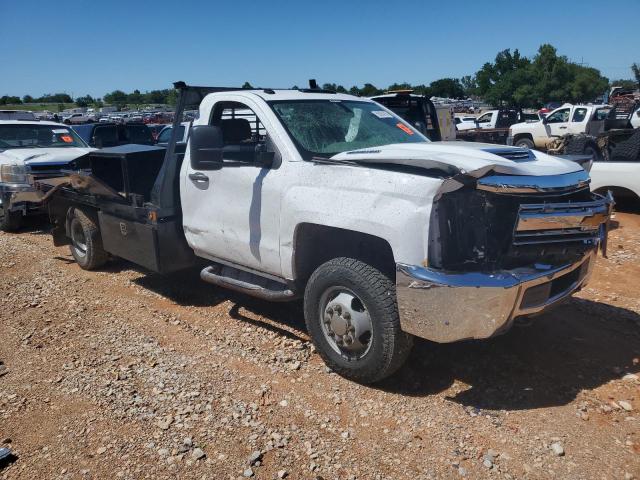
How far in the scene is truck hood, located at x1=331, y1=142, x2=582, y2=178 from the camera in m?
3.32

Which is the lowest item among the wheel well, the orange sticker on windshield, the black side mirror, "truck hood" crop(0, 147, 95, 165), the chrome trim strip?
the wheel well

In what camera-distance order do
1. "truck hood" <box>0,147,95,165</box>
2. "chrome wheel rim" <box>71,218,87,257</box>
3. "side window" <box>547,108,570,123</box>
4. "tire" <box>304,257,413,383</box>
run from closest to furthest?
"tire" <box>304,257,413,383</box> < "chrome wheel rim" <box>71,218,87,257</box> < "truck hood" <box>0,147,95,165</box> < "side window" <box>547,108,570,123</box>

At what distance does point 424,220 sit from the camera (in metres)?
3.20

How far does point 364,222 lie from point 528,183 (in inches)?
40.0

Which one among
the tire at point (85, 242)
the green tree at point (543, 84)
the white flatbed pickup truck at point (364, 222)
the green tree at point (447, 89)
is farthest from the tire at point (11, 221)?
the green tree at point (447, 89)

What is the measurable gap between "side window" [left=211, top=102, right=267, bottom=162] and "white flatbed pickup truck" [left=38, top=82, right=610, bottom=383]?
1 centimetres

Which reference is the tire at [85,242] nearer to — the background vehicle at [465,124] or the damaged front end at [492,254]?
the damaged front end at [492,254]

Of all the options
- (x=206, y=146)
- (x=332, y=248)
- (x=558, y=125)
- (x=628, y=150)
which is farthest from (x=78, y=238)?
(x=558, y=125)

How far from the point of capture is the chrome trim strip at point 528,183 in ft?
10.6

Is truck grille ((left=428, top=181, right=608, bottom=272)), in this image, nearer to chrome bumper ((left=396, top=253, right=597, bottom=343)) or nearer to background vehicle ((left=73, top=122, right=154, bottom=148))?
chrome bumper ((left=396, top=253, right=597, bottom=343))

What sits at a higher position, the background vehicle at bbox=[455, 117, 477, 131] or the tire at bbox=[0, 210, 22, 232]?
the background vehicle at bbox=[455, 117, 477, 131]

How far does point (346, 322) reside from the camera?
3.79m

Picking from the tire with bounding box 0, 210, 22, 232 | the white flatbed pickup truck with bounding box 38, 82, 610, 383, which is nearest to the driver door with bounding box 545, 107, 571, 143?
the white flatbed pickup truck with bounding box 38, 82, 610, 383

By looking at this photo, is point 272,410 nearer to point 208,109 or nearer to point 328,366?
point 328,366
